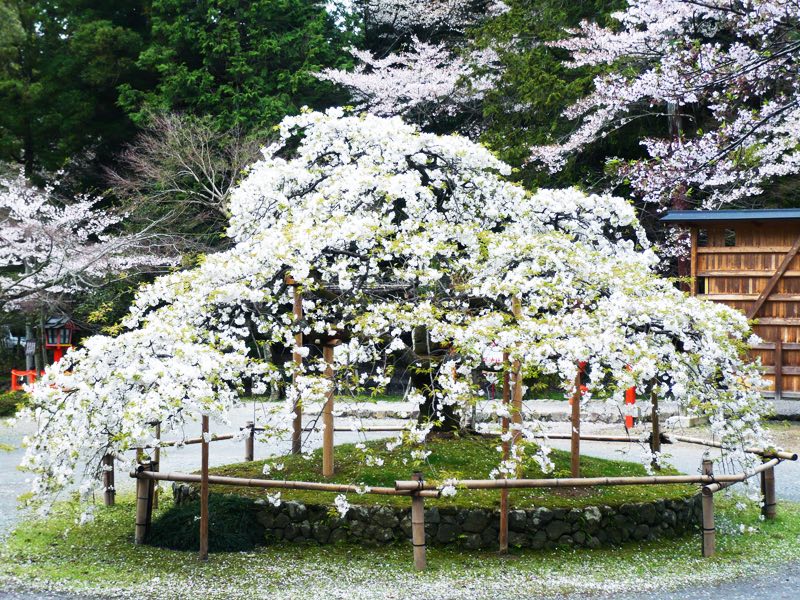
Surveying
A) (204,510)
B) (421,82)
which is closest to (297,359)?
(204,510)

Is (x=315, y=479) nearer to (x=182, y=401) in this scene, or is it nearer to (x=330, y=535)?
(x=330, y=535)

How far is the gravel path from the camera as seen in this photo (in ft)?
16.4

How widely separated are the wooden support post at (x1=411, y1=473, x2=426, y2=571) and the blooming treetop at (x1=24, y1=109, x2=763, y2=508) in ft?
1.04

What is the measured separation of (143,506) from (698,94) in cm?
823

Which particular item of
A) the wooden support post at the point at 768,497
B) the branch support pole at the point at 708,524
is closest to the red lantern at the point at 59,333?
the wooden support post at the point at 768,497

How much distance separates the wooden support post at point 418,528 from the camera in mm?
5410

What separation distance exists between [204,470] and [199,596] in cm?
101

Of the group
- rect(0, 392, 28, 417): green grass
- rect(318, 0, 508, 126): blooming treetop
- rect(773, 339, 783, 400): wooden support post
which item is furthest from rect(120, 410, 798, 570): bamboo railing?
rect(318, 0, 508, 126): blooming treetop

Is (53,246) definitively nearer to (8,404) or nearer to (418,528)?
(8,404)

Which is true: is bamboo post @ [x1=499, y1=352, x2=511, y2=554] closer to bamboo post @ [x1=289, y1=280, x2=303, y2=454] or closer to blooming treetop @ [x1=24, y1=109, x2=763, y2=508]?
blooming treetop @ [x1=24, y1=109, x2=763, y2=508]

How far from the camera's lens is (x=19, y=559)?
5840 mm

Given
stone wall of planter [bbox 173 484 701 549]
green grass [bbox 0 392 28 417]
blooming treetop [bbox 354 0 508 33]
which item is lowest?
stone wall of planter [bbox 173 484 701 549]

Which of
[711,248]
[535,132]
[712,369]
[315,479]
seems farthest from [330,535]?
[535,132]

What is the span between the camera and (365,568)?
5566mm
